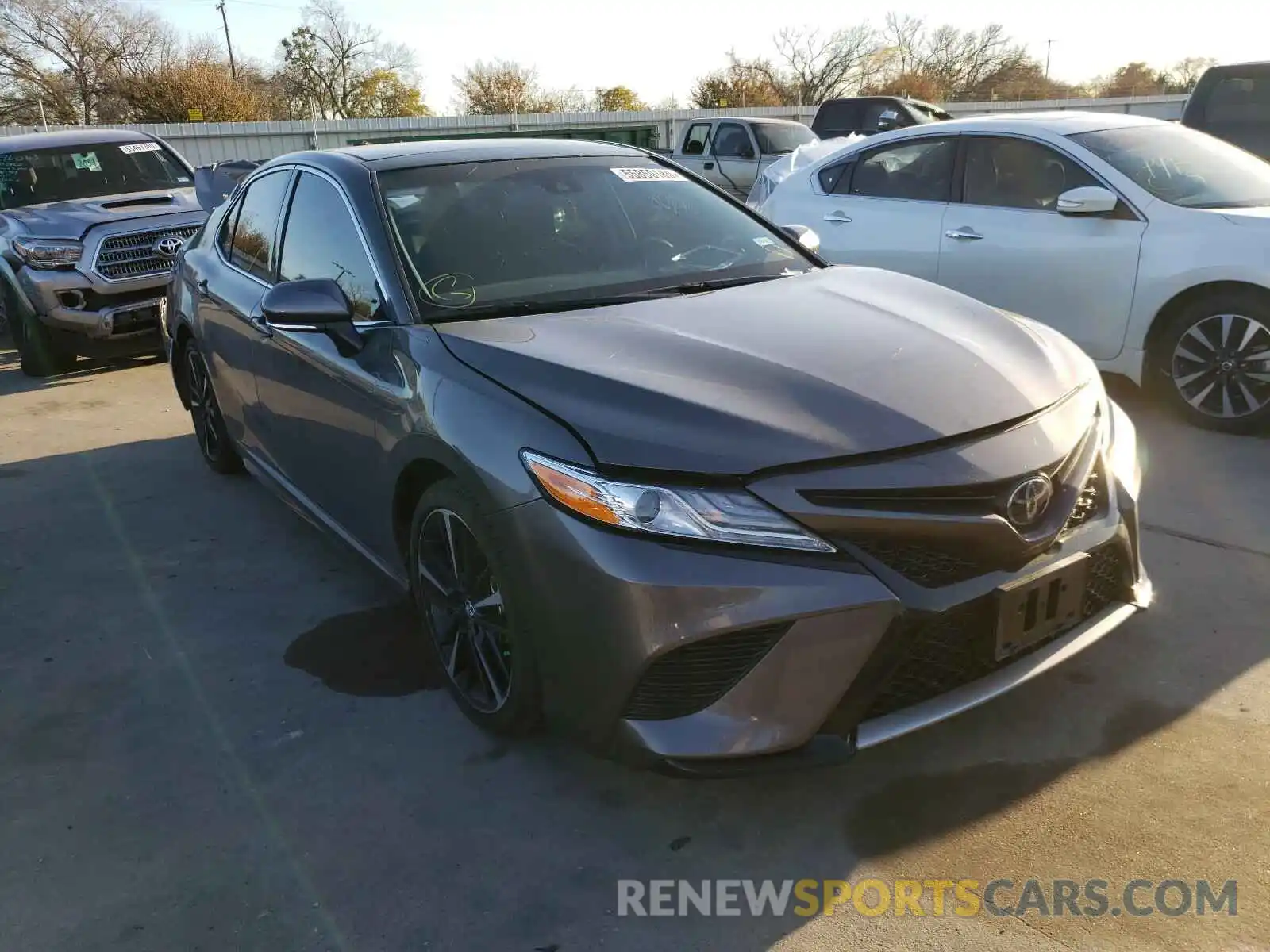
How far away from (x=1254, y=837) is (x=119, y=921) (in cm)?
258

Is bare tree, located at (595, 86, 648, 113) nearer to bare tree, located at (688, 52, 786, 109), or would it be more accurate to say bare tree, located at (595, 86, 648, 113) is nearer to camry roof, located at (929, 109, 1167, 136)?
bare tree, located at (688, 52, 786, 109)

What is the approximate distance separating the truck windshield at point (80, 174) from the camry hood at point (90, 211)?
159mm

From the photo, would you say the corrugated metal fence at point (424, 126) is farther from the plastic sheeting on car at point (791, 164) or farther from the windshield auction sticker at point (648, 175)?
the windshield auction sticker at point (648, 175)

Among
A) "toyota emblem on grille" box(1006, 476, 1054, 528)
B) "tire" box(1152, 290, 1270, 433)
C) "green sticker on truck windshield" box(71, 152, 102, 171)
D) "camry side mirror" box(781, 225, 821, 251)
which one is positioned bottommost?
"tire" box(1152, 290, 1270, 433)

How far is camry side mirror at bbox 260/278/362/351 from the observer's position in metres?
3.15

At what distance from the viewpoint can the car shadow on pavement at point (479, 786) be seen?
93.5 inches

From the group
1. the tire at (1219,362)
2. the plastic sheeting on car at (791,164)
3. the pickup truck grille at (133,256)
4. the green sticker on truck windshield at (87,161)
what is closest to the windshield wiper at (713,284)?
the tire at (1219,362)

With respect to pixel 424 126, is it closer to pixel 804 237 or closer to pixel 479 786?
pixel 804 237

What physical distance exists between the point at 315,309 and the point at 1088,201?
4.02 m

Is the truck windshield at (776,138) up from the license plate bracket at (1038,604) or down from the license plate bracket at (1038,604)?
up

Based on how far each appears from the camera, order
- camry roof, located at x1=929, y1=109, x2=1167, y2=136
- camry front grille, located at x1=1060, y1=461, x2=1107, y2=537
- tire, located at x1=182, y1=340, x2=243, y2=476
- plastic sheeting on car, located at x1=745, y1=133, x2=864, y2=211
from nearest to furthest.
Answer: camry front grille, located at x1=1060, y1=461, x2=1107, y2=537 → tire, located at x1=182, y1=340, x2=243, y2=476 → camry roof, located at x1=929, y1=109, x2=1167, y2=136 → plastic sheeting on car, located at x1=745, y1=133, x2=864, y2=211

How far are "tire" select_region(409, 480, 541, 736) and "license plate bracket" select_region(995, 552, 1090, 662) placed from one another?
1.10 m

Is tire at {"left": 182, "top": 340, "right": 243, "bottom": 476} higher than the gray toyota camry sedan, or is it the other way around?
the gray toyota camry sedan

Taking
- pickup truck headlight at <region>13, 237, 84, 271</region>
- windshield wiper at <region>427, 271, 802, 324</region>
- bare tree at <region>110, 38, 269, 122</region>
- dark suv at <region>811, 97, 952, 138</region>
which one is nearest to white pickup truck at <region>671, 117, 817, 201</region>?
dark suv at <region>811, 97, 952, 138</region>
